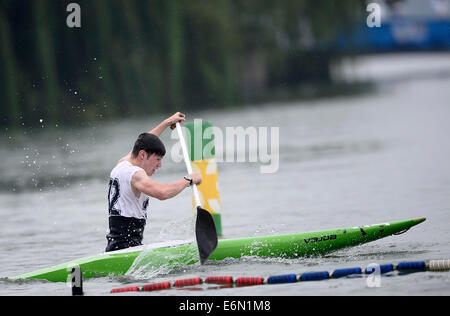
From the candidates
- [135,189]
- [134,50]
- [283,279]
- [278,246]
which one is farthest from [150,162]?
[134,50]

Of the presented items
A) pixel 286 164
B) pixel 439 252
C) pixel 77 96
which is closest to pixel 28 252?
pixel 439 252

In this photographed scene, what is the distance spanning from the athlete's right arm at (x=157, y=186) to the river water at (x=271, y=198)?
0.86 m

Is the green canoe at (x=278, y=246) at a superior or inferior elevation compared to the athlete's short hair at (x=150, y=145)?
inferior

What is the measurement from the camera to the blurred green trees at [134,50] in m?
27.7

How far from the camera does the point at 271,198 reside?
50.7 feet

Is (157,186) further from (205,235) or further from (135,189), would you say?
(205,235)

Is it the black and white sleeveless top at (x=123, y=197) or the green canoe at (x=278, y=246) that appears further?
the green canoe at (x=278, y=246)

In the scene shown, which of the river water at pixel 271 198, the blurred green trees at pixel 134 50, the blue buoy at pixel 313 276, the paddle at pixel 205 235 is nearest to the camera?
the blue buoy at pixel 313 276

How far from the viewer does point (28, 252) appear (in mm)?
11633

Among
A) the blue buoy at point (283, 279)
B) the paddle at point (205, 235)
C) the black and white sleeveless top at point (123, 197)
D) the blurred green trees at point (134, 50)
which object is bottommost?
the blue buoy at point (283, 279)

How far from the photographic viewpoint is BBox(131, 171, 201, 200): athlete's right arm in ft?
29.9

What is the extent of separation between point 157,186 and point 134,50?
2332 cm

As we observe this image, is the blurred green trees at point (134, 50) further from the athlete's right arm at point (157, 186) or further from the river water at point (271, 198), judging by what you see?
the athlete's right arm at point (157, 186)

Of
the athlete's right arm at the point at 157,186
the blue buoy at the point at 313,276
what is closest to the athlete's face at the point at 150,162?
the athlete's right arm at the point at 157,186
